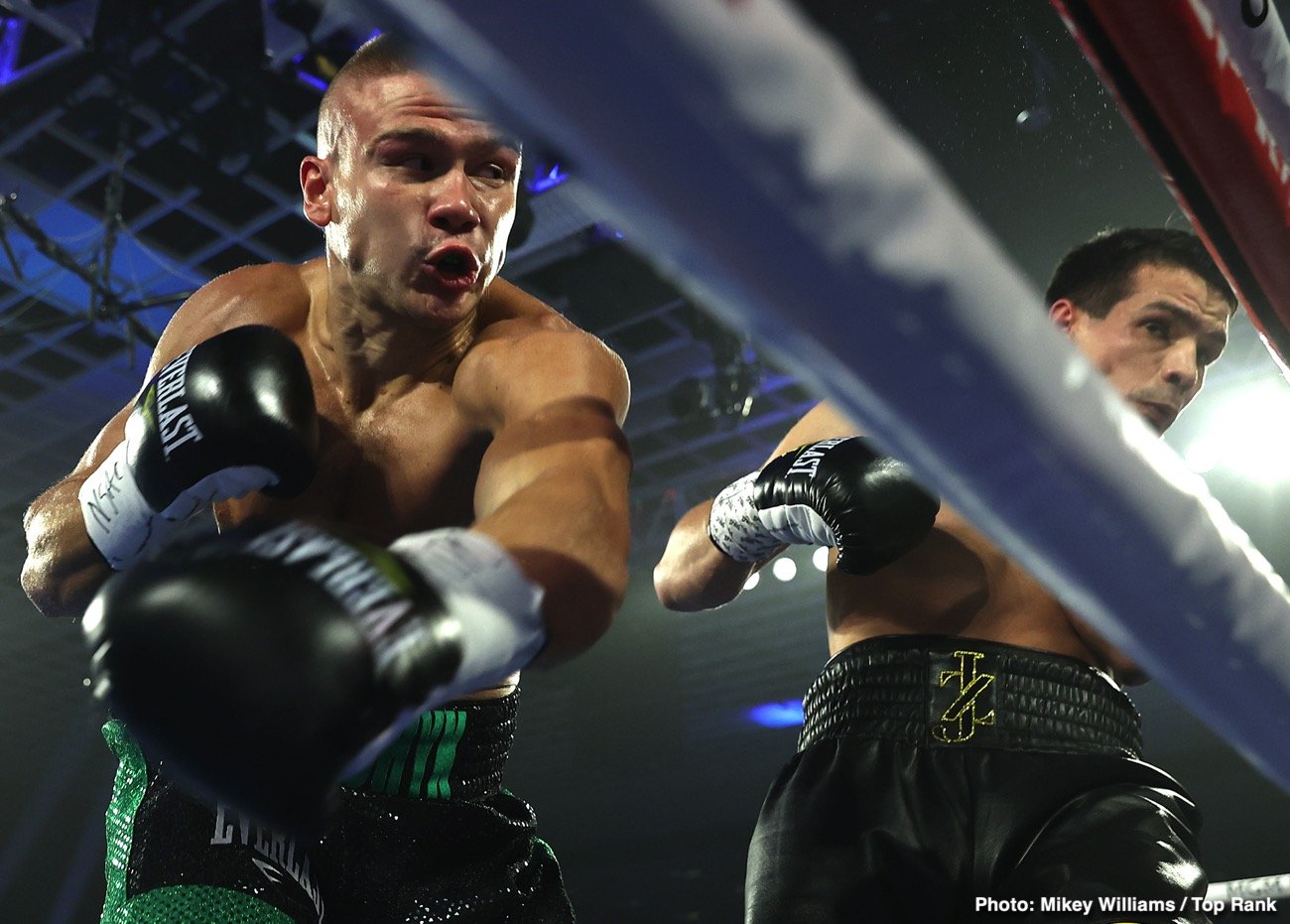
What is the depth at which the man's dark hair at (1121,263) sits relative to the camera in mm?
1985

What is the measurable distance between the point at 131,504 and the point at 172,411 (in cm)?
14

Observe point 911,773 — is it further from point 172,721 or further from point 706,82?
point 706,82

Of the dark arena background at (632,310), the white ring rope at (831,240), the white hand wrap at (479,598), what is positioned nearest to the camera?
the white ring rope at (831,240)

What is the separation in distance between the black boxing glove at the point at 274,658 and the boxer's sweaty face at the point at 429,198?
2.68ft

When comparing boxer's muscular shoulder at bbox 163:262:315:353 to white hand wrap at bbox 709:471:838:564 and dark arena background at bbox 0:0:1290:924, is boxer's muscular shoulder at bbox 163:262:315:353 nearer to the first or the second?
dark arena background at bbox 0:0:1290:924

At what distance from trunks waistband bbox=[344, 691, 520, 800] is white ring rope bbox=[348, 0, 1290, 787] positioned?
100 cm

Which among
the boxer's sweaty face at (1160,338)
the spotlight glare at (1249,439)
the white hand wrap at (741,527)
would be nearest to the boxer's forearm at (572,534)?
the white hand wrap at (741,527)

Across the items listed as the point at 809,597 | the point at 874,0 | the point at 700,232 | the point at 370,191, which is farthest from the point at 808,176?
the point at 809,597

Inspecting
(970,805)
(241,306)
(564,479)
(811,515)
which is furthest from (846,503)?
(241,306)

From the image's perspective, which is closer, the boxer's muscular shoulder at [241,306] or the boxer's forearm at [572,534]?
the boxer's forearm at [572,534]

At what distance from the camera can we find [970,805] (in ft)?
5.19

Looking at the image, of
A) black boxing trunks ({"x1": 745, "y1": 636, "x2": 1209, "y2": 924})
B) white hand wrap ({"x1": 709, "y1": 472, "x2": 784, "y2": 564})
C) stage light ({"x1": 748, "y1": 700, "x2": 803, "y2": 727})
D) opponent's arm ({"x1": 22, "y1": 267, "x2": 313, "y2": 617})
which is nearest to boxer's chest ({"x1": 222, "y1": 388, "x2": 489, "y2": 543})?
opponent's arm ({"x1": 22, "y1": 267, "x2": 313, "y2": 617})

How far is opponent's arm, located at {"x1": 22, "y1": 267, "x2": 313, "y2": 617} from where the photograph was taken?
3.72ft

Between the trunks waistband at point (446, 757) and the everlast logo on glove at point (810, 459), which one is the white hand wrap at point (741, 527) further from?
the trunks waistband at point (446, 757)
